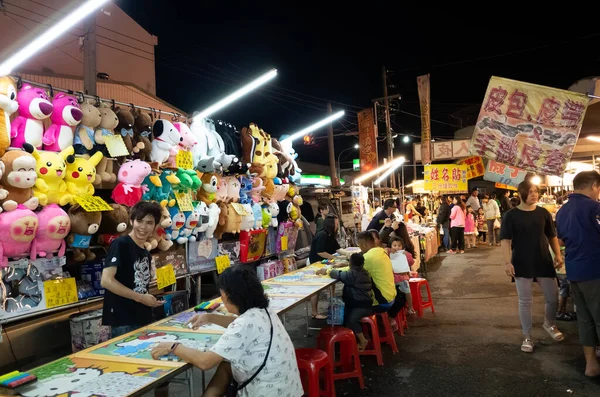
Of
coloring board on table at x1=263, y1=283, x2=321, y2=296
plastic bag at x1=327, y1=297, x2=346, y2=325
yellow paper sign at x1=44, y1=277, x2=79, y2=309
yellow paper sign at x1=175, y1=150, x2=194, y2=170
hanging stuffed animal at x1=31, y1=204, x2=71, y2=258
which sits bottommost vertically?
plastic bag at x1=327, y1=297, x2=346, y2=325

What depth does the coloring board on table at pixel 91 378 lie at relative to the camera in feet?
7.60

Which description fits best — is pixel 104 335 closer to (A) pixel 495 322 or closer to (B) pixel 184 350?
(B) pixel 184 350

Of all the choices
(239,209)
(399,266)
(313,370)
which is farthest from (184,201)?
(399,266)

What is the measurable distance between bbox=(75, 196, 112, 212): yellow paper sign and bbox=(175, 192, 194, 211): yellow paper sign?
1109 mm

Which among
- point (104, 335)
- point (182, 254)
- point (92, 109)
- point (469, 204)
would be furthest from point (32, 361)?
point (469, 204)

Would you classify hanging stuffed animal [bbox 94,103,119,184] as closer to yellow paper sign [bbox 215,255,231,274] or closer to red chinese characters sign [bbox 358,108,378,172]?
yellow paper sign [bbox 215,255,231,274]

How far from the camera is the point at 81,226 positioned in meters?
4.73

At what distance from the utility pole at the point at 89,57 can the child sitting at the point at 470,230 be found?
1390 cm

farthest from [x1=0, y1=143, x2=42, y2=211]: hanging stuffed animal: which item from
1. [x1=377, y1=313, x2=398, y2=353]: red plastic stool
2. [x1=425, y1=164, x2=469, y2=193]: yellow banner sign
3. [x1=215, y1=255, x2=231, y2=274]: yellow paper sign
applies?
[x1=425, y1=164, x2=469, y2=193]: yellow banner sign

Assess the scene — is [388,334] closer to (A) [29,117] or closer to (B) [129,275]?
(B) [129,275]

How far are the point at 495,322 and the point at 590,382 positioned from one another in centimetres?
227

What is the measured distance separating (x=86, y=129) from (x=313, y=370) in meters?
3.60

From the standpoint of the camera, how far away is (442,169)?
18969 millimetres

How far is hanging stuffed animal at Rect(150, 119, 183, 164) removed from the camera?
5.67 metres
